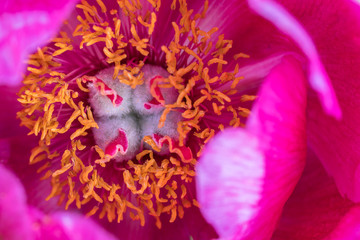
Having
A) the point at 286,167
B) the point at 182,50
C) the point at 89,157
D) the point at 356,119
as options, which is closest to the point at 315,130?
the point at 356,119

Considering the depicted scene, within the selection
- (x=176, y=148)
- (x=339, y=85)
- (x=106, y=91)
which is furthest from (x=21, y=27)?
(x=339, y=85)

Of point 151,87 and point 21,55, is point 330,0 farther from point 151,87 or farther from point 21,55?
point 21,55

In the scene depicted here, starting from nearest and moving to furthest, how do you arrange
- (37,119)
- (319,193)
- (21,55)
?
(21,55)
(319,193)
(37,119)

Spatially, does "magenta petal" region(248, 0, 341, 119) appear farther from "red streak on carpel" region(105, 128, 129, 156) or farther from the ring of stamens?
"red streak on carpel" region(105, 128, 129, 156)

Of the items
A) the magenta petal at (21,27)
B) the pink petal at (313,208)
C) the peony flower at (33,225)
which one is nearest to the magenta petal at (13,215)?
the peony flower at (33,225)

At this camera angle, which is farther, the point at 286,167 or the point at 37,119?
the point at 37,119

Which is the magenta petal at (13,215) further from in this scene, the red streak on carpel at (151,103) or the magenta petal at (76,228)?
the red streak on carpel at (151,103)

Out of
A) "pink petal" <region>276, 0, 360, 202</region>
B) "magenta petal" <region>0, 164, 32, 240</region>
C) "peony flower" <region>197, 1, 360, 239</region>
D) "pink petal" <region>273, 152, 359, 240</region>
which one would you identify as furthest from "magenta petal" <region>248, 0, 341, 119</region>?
"magenta petal" <region>0, 164, 32, 240</region>

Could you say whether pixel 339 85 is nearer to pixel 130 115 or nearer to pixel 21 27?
pixel 130 115
